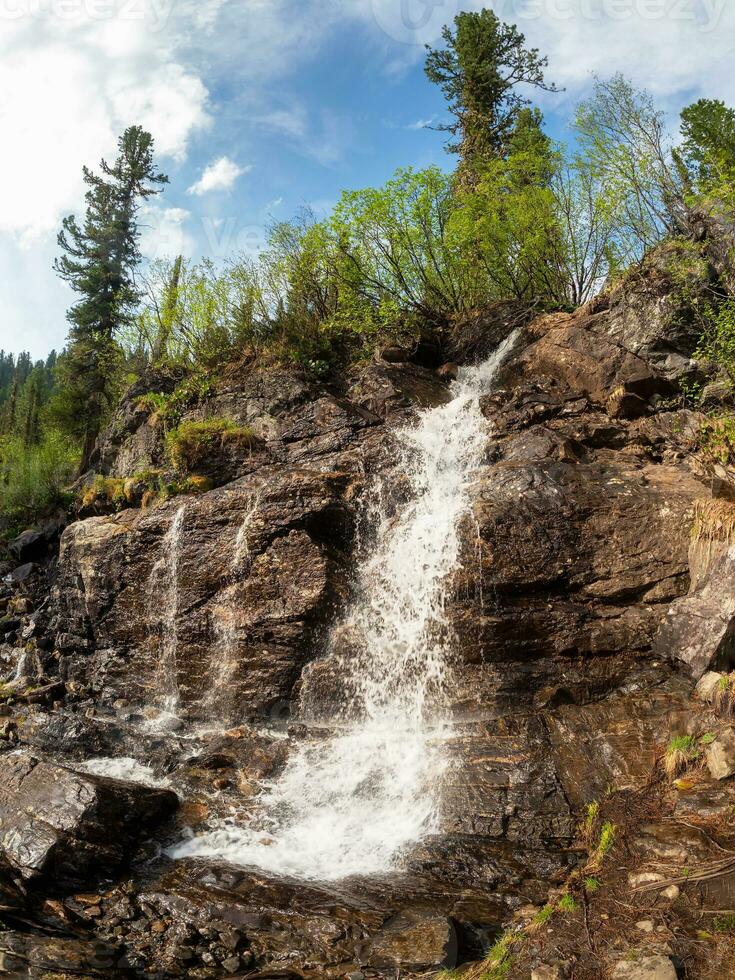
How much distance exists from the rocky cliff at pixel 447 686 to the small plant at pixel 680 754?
0.11ft

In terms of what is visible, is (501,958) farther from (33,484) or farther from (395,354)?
(33,484)

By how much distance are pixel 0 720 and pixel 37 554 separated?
1276cm

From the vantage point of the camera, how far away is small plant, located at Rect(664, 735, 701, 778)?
779 cm

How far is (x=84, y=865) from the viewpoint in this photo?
23.4 feet

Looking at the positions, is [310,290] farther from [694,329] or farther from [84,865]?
[84,865]

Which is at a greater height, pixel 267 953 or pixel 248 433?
pixel 248 433

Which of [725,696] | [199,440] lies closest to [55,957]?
[725,696]

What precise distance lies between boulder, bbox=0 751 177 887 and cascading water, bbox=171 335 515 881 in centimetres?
77

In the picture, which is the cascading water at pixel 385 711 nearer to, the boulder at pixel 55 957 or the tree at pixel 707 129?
the boulder at pixel 55 957

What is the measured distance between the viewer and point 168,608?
1370cm

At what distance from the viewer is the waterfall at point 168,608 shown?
1301 cm

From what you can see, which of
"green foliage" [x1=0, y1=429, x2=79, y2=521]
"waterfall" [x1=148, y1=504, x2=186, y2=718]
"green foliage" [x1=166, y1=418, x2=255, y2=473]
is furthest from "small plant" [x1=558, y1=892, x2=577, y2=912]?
"green foliage" [x1=0, y1=429, x2=79, y2=521]

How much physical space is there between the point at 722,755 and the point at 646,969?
137 inches

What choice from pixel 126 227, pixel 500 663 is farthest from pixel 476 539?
pixel 126 227
